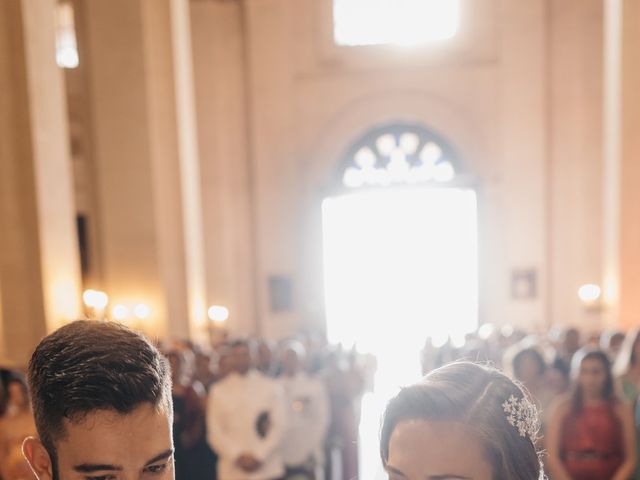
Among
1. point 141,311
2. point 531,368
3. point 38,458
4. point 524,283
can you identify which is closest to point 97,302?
point 141,311

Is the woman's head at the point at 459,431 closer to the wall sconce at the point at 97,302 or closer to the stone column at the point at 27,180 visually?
the stone column at the point at 27,180

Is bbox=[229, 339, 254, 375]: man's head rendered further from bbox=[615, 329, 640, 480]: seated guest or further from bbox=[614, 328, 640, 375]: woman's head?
bbox=[614, 328, 640, 375]: woman's head

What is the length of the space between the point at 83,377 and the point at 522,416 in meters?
1.24

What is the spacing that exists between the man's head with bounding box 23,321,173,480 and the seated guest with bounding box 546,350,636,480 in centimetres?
352

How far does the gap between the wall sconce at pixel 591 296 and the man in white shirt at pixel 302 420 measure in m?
10.6

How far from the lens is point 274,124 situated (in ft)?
52.4

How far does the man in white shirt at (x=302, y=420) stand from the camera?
5445 mm

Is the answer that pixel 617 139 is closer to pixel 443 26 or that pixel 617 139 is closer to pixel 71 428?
pixel 443 26

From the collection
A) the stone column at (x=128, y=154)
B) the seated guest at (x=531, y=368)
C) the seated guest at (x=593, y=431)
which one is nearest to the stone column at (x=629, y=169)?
the seated guest at (x=531, y=368)

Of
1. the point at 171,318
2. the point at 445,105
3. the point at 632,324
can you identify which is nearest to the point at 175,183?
the point at 171,318

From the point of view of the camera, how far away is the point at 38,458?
1384 mm

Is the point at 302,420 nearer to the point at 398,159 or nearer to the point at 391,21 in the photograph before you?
the point at 398,159

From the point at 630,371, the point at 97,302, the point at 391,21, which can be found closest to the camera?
the point at 630,371

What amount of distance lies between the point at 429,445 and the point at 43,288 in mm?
5976
